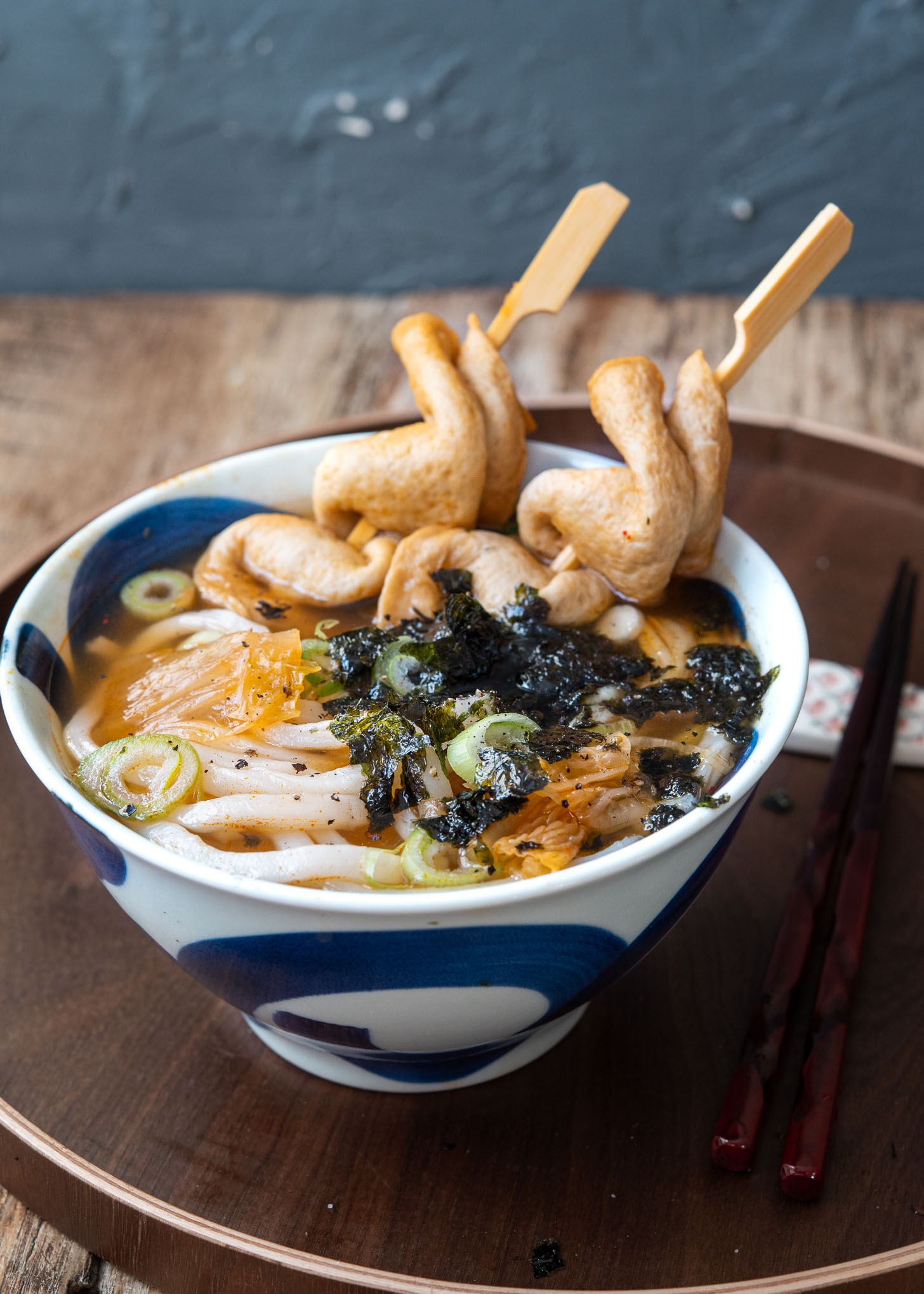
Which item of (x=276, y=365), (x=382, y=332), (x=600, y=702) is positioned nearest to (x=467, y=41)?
(x=382, y=332)

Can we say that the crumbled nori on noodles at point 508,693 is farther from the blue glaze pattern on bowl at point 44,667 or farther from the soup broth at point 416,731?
the blue glaze pattern on bowl at point 44,667

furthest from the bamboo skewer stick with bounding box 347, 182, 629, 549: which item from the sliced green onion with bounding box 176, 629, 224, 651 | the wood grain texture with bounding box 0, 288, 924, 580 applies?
the wood grain texture with bounding box 0, 288, 924, 580

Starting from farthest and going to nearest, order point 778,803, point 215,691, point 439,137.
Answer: point 439,137
point 778,803
point 215,691

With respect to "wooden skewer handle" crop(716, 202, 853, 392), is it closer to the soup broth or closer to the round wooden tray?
the soup broth

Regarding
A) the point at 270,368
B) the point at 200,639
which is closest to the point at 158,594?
the point at 200,639

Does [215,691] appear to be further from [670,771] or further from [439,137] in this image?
[439,137]
